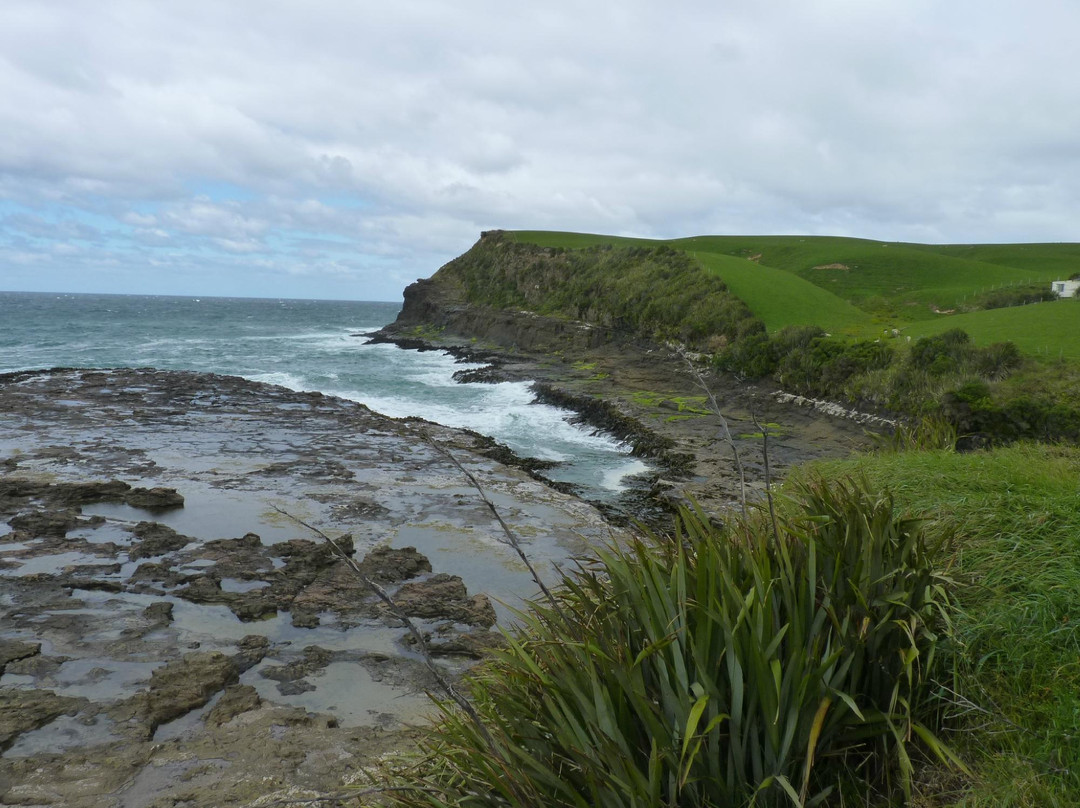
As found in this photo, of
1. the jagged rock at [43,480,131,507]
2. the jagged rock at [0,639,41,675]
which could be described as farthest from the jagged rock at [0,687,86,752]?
the jagged rock at [43,480,131,507]

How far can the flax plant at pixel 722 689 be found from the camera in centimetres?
318

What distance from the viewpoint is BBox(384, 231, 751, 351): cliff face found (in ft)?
107

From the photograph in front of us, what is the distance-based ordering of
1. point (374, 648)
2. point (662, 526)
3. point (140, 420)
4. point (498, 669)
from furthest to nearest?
point (140, 420) → point (662, 526) → point (374, 648) → point (498, 669)

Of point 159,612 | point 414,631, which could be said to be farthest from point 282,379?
point 414,631

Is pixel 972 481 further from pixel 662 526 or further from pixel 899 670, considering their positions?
pixel 662 526

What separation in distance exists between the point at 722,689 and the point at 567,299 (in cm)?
4307

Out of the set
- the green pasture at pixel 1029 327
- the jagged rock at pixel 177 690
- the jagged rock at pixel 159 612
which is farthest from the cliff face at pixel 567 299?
the jagged rock at pixel 177 690

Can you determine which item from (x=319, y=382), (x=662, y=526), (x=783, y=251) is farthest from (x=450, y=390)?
(x=783, y=251)

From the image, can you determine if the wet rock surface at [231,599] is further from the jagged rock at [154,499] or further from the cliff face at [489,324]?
the cliff face at [489,324]

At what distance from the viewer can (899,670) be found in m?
3.78

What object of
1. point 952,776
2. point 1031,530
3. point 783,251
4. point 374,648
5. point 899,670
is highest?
point 783,251

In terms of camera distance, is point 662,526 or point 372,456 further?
point 372,456

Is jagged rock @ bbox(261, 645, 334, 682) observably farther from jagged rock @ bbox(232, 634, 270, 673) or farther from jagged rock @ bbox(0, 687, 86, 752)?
jagged rock @ bbox(0, 687, 86, 752)

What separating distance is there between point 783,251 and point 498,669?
5581 cm
